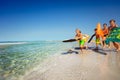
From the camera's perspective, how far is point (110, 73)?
680 cm

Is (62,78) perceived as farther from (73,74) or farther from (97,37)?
(97,37)

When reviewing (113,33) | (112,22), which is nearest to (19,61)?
(113,33)

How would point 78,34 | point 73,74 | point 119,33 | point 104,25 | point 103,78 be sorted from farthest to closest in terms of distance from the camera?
point 104,25 < point 78,34 < point 119,33 < point 73,74 < point 103,78

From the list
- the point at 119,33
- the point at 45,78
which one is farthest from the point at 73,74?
the point at 119,33

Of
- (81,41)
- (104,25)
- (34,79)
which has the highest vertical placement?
(104,25)

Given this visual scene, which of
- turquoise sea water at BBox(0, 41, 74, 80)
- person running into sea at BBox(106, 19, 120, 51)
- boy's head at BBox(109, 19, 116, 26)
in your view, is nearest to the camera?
turquoise sea water at BBox(0, 41, 74, 80)

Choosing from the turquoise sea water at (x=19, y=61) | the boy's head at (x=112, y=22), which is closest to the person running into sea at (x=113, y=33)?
the boy's head at (x=112, y=22)

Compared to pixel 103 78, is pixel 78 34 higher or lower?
higher

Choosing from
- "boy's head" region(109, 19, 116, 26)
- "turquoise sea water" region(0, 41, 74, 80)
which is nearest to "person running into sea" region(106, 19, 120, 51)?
"boy's head" region(109, 19, 116, 26)

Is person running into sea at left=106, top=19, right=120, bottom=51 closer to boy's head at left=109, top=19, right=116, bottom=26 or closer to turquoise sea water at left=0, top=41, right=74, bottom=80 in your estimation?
boy's head at left=109, top=19, right=116, bottom=26

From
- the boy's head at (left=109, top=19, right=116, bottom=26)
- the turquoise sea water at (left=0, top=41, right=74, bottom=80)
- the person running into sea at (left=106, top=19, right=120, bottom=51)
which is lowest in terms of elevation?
the turquoise sea water at (left=0, top=41, right=74, bottom=80)

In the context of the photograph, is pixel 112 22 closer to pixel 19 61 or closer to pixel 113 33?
pixel 113 33

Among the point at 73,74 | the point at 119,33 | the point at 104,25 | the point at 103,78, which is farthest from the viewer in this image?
the point at 104,25

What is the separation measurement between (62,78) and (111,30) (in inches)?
324
